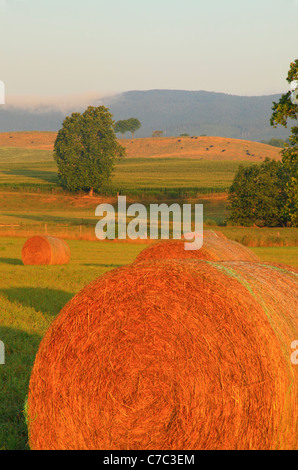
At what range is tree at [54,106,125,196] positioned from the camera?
97562 millimetres

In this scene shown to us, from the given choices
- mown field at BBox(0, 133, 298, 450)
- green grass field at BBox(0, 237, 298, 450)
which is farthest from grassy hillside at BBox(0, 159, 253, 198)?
green grass field at BBox(0, 237, 298, 450)

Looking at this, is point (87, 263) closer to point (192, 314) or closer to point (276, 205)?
point (192, 314)

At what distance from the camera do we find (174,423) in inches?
246

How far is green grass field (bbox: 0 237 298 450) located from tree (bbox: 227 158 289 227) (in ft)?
87.1

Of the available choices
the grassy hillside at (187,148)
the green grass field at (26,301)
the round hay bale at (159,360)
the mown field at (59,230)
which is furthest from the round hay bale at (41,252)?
the grassy hillside at (187,148)

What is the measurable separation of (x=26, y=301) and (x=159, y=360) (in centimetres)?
1060

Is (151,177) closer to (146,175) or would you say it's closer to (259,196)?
(146,175)

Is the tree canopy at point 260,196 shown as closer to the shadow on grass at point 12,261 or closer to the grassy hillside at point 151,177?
the grassy hillside at point 151,177

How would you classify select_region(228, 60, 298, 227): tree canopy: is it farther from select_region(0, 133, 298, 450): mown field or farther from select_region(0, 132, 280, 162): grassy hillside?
select_region(0, 132, 280, 162): grassy hillside

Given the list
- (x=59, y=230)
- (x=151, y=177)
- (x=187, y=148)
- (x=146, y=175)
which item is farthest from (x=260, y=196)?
(x=187, y=148)

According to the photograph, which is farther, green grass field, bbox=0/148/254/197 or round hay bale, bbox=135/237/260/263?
green grass field, bbox=0/148/254/197

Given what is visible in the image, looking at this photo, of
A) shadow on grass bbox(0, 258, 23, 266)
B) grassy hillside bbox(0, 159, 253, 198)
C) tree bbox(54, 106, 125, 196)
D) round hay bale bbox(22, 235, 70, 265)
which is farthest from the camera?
tree bbox(54, 106, 125, 196)

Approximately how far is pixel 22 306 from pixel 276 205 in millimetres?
52247

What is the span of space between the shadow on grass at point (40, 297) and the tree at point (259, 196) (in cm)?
4755
